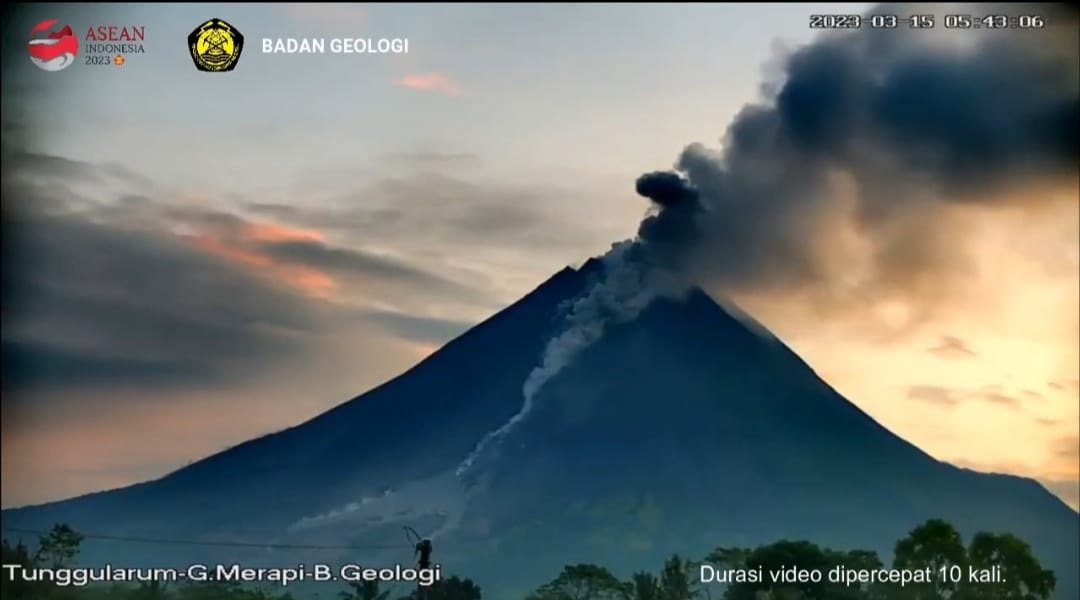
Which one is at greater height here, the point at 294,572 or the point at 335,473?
the point at 335,473

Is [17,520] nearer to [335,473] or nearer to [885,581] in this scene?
[885,581]

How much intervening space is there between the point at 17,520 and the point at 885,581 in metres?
12.1

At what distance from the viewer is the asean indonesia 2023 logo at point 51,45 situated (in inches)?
454

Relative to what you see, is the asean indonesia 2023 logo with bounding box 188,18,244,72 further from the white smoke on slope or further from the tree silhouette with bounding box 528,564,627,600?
the white smoke on slope

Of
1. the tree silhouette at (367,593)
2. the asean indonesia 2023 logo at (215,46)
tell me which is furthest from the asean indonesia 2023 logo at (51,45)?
the tree silhouette at (367,593)

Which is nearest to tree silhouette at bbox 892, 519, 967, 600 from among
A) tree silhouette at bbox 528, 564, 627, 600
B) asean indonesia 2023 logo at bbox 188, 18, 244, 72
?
tree silhouette at bbox 528, 564, 627, 600

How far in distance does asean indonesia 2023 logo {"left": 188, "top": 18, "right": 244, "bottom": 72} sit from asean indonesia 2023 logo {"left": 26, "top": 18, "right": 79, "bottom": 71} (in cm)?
105

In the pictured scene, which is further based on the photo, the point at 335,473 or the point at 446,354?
the point at 446,354

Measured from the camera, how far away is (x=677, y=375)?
49.0m

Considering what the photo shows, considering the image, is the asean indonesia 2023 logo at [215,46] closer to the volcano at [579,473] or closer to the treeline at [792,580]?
the treeline at [792,580]

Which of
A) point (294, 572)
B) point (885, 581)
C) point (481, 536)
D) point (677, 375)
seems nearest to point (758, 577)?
point (885, 581)

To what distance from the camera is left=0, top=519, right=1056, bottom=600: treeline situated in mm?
14789

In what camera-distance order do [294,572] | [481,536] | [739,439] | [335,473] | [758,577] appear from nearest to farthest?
[294,572], [758,577], [481,536], [335,473], [739,439]

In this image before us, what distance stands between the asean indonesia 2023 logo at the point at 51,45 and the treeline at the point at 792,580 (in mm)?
4946
